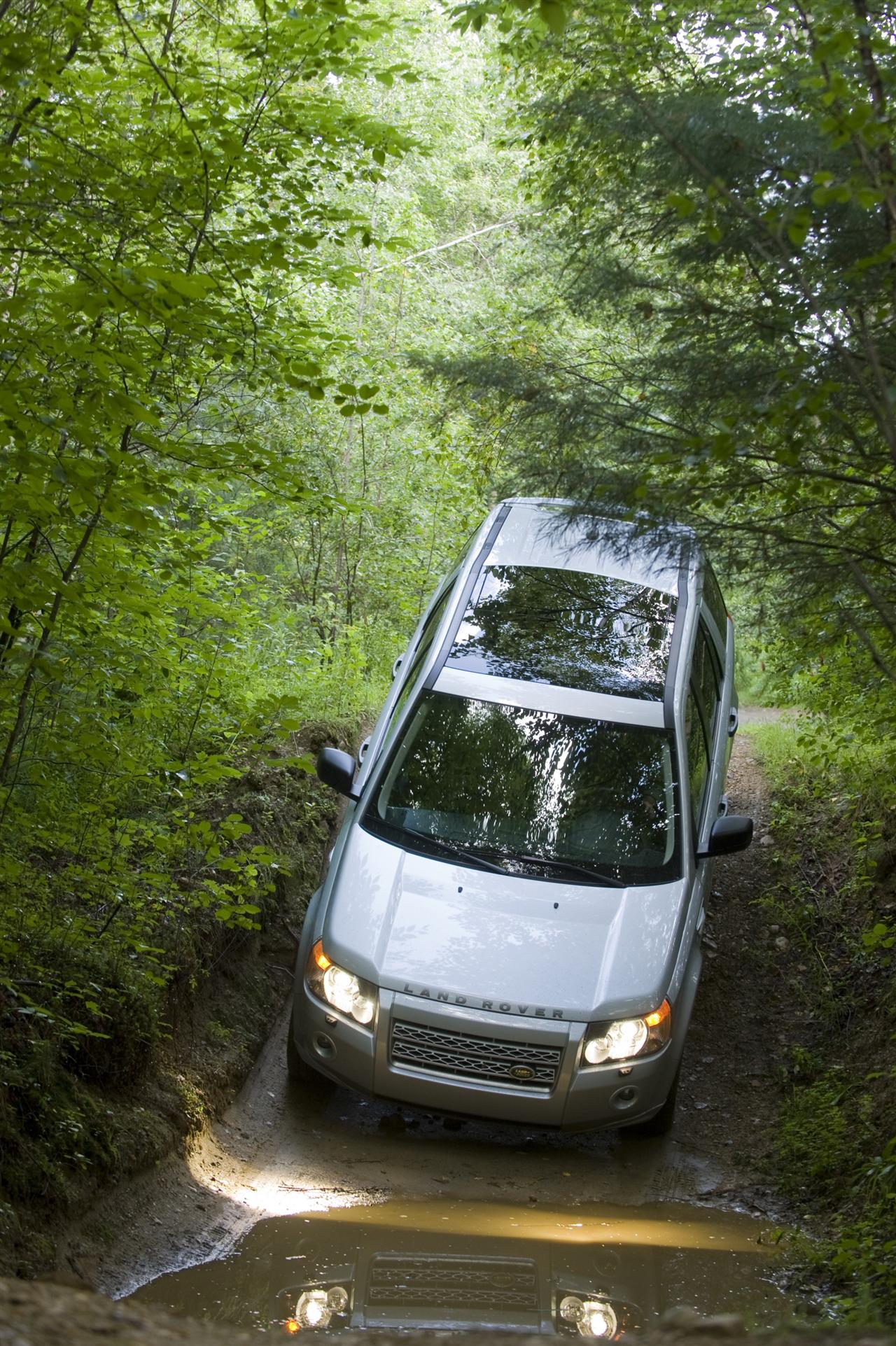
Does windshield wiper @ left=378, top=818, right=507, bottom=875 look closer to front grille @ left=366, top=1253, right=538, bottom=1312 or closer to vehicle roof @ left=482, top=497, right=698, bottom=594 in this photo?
vehicle roof @ left=482, top=497, right=698, bottom=594

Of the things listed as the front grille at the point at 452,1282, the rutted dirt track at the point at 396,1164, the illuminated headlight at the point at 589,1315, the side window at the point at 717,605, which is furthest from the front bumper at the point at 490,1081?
the side window at the point at 717,605

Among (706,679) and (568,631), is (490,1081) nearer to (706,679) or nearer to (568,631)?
(568,631)

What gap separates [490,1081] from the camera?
5398mm

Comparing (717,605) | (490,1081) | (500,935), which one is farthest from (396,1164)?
(717,605)

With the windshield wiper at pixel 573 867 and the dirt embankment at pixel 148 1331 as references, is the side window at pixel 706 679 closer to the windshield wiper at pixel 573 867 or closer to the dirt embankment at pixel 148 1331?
the windshield wiper at pixel 573 867

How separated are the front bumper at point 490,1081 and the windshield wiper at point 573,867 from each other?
866 mm

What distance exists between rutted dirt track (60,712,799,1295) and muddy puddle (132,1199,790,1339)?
216 millimetres

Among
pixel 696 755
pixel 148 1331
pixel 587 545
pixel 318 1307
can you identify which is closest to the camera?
pixel 148 1331

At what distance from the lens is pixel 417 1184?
526 cm

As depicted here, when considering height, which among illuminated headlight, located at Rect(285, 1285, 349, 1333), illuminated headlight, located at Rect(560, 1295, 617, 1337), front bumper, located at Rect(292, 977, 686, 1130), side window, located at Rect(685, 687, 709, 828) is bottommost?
illuminated headlight, located at Rect(285, 1285, 349, 1333)

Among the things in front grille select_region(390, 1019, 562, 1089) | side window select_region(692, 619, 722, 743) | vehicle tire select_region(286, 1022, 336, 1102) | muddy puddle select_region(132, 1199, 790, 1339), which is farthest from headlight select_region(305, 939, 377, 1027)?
side window select_region(692, 619, 722, 743)

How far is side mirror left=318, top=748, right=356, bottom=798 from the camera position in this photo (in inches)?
256

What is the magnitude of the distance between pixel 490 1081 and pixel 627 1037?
70 centimetres

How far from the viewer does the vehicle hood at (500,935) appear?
5.42 m
